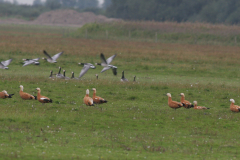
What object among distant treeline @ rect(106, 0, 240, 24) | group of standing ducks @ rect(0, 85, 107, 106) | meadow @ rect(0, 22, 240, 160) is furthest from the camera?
distant treeline @ rect(106, 0, 240, 24)

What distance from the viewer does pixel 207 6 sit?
372ft

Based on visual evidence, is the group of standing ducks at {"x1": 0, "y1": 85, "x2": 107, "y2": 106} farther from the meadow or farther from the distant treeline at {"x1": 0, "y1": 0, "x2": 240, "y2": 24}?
the distant treeline at {"x1": 0, "y1": 0, "x2": 240, "y2": 24}

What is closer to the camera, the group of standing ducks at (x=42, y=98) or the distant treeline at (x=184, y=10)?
the group of standing ducks at (x=42, y=98)

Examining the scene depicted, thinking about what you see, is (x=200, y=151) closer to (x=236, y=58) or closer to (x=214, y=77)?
(x=214, y=77)

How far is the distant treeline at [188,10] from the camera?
360ft

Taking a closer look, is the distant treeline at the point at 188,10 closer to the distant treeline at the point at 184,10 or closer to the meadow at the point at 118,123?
the distant treeline at the point at 184,10

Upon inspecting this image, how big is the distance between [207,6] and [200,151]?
106m

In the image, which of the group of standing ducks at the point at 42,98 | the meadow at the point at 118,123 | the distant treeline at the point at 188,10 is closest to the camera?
the meadow at the point at 118,123

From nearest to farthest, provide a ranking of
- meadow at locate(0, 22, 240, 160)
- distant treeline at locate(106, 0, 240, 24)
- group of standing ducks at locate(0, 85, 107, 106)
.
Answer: meadow at locate(0, 22, 240, 160) < group of standing ducks at locate(0, 85, 107, 106) < distant treeline at locate(106, 0, 240, 24)

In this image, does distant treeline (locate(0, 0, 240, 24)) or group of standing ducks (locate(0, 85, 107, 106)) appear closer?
group of standing ducks (locate(0, 85, 107, 106))

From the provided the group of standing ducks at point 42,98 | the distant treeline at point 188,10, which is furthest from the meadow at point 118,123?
the distant treeline at point 188,10

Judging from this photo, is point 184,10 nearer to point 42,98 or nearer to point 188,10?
point 188,10

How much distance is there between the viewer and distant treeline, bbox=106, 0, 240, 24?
110 metres

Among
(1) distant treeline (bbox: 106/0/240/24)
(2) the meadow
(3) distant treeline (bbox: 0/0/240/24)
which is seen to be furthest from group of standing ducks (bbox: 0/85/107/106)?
(1) distant treeline (bbox: 106/0/240/24)
